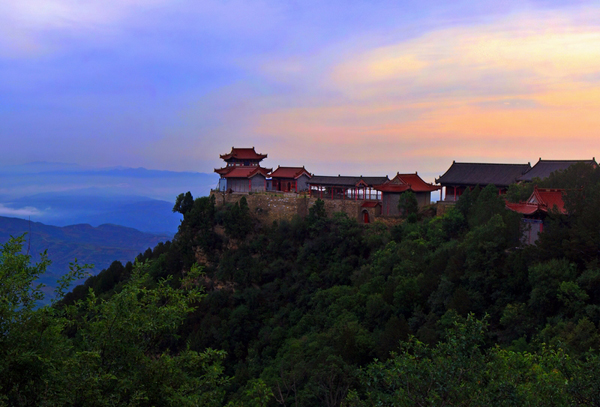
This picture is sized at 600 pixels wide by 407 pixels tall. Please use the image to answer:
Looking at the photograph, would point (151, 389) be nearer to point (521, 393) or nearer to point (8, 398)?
point (8, 398)

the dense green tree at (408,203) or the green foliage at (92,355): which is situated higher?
the dense green tree at (408,203)

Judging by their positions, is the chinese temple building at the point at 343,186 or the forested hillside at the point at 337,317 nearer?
the forested hillside at the point at 337,317

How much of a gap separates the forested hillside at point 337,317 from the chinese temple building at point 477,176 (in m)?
3.91

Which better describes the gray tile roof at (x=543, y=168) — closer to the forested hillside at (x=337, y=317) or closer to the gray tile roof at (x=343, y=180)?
the forested hillside at (x=337, y=317)

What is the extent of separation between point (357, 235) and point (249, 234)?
23.5 ft

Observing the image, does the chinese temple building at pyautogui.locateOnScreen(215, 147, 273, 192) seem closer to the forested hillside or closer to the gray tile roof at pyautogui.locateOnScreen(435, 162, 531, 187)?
the forested hillside

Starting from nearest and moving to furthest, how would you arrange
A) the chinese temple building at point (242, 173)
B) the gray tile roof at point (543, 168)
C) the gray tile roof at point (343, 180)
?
the gray tile roof at point (543, 168), the gray tile roof at point (343, 180), the chinese temple building at point (242, 173)

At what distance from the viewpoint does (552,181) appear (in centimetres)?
2308

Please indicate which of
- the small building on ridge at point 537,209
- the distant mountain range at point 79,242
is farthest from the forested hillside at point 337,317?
the distant mountain range at point 79,242

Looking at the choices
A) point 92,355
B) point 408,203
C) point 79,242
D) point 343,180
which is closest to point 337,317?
point 408,203

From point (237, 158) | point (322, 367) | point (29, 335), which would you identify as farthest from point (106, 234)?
point (29, 335)

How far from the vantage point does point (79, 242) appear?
119438 mm

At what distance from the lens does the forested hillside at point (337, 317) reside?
8.05m

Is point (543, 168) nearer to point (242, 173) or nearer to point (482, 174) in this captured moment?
point (482, 174)
